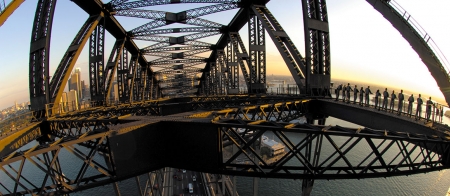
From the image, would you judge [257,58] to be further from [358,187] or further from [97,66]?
[358,187]

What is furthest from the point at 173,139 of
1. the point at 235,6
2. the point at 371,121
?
the point at 235,6

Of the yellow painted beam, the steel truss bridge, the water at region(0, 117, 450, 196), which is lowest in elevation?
the water at region(0, 117, 450, 196)

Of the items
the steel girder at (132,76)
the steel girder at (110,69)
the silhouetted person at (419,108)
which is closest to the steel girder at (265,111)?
the silhouetted person at (419,108)

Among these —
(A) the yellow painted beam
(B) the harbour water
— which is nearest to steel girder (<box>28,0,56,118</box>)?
(A) the yellow painted beam

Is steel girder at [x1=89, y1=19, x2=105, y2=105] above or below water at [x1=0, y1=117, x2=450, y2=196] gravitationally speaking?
above

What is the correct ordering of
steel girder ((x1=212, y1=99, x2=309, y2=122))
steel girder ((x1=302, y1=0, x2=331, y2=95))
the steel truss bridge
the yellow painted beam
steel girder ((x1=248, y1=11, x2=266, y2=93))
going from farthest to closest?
steel girder ((x1=248, y1=11, x2=266, y2=93)) → steel girder ((x1=302, y1=0, x2=331, y2=95)) → the yellow painted beam → steel girder ((x1=212, y1=99, x2=309, y2=122)) → the steel truss bridge

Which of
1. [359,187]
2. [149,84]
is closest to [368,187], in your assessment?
[359,187]

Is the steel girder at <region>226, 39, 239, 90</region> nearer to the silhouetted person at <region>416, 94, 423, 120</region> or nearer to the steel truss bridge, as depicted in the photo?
the steel truss bridge

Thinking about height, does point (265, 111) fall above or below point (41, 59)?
below
